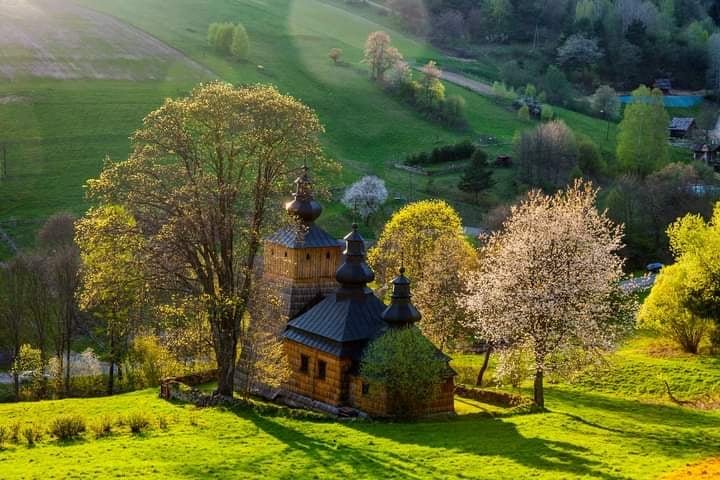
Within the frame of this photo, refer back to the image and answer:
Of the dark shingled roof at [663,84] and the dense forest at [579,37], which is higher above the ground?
the dense forest at [579,37]

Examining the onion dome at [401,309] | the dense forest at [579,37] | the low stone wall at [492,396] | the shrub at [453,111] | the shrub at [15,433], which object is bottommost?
→ the low stone wall at [492,396]

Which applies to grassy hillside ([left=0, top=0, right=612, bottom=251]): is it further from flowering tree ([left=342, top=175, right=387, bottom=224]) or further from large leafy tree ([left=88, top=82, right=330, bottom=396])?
large leafy tree ([left=88, top=82, right=330, bottom=396])

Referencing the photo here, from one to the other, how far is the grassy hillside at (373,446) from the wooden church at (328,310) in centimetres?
355

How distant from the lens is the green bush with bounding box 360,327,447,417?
3894 cm

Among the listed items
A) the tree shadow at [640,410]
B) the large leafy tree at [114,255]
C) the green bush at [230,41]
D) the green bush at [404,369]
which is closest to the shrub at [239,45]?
the green bush at [230,41]

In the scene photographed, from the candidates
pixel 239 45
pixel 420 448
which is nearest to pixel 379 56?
pixel 239 45

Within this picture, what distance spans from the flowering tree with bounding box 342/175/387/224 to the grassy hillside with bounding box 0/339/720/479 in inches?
1777

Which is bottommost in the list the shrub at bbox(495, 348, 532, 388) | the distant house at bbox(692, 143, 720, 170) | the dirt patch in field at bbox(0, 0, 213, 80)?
the shrub at bbox(495, 348, 532, 388)

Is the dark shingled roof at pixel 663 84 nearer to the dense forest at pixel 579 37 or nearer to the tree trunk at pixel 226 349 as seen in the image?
the dense forest at pixel 579 37

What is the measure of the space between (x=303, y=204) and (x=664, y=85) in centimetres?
13317

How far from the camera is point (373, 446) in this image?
1293 inches

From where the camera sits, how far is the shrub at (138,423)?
3434cm

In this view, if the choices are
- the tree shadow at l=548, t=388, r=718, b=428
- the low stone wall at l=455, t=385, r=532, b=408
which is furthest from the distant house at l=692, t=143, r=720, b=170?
the low stone wall at l=455, t=385, r=532, b=408

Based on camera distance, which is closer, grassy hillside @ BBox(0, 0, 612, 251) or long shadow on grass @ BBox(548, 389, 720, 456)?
long shadow on grass @ BBox(548, 389, 720, 456)
